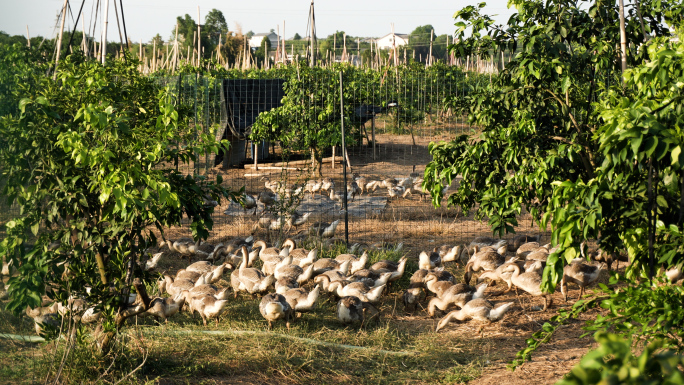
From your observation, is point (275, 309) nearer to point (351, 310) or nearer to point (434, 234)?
point (351, 310)

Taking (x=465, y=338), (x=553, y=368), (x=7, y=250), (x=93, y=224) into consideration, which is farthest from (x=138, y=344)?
(x=553, y=368)

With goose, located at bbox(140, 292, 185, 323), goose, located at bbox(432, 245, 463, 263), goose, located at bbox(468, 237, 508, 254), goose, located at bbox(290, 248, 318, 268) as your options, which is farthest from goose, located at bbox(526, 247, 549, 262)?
goose, located at bbox(140, 292, 185, 323)

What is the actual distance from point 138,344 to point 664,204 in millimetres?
3949

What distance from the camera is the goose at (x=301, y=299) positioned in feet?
19.6

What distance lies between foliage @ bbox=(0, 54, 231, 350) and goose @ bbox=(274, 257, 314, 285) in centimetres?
238

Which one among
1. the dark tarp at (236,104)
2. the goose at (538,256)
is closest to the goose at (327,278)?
the goose at (538,256)

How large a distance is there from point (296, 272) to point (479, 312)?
2169mm

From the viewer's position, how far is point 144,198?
391 cm

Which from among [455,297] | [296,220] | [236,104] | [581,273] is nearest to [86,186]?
[455,297]

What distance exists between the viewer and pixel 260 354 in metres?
5.17

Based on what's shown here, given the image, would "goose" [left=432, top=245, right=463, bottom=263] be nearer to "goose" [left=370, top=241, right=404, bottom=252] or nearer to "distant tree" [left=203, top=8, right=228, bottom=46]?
"goose" [left=370, top=241, right=404, bottom=252]

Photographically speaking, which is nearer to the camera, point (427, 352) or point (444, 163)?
point (427, 352)

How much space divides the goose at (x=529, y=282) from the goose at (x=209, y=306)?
10.3 feet

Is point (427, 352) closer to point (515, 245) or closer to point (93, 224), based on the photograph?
point (93, 224)
